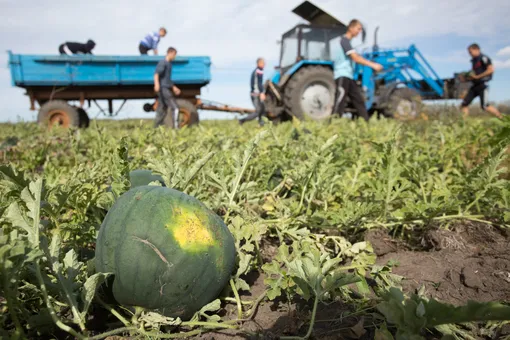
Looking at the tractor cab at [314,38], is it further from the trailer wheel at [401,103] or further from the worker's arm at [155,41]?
the worker's arm at [155,41]

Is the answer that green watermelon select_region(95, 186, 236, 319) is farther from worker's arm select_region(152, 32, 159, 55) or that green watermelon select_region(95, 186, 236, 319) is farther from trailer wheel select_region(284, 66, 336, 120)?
worker's arm select_region(152, 32, 159, 55)

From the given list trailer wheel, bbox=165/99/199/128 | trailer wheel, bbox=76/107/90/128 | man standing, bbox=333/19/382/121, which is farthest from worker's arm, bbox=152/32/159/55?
man standing, bbox=333/19/382/121

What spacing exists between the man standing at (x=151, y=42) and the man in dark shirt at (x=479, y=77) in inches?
330

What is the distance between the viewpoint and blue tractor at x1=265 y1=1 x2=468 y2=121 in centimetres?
999

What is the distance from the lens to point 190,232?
4.29 feet

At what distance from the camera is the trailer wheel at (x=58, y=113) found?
9.88 m

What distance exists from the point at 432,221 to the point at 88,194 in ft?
5.74

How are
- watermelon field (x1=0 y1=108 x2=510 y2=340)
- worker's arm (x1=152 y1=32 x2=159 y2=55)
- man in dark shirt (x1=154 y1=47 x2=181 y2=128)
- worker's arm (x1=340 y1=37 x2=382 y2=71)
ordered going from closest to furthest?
1. watermelon field (x1=0 y1=108 x2=510 y2=340)
2. worker's arm (x1=340 y1=37 x2=382 y2=71)
3. man in dark shirt (x1=154 y1=47 x2=181 y2=128)
4. worker's arm (x1=152 y1=32 x2=159 y2=55)

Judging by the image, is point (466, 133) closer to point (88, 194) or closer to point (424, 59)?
point (88, 194)

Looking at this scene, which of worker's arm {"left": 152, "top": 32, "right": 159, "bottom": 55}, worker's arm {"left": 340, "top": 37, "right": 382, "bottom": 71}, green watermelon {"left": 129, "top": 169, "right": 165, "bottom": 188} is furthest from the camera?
worker's arm {"left": 152, "top": 32, "right": 159, "bottom": 55}

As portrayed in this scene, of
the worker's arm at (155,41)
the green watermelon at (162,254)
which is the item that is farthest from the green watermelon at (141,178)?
the worker's arm at (155,41)

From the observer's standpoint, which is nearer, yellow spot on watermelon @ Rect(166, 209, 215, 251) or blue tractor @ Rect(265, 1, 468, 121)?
yellow spot on watermelon @ Rect(166, 209, 215, 251)

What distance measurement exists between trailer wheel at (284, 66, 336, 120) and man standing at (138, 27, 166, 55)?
449 centimetres

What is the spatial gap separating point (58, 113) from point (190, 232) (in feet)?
33.2
